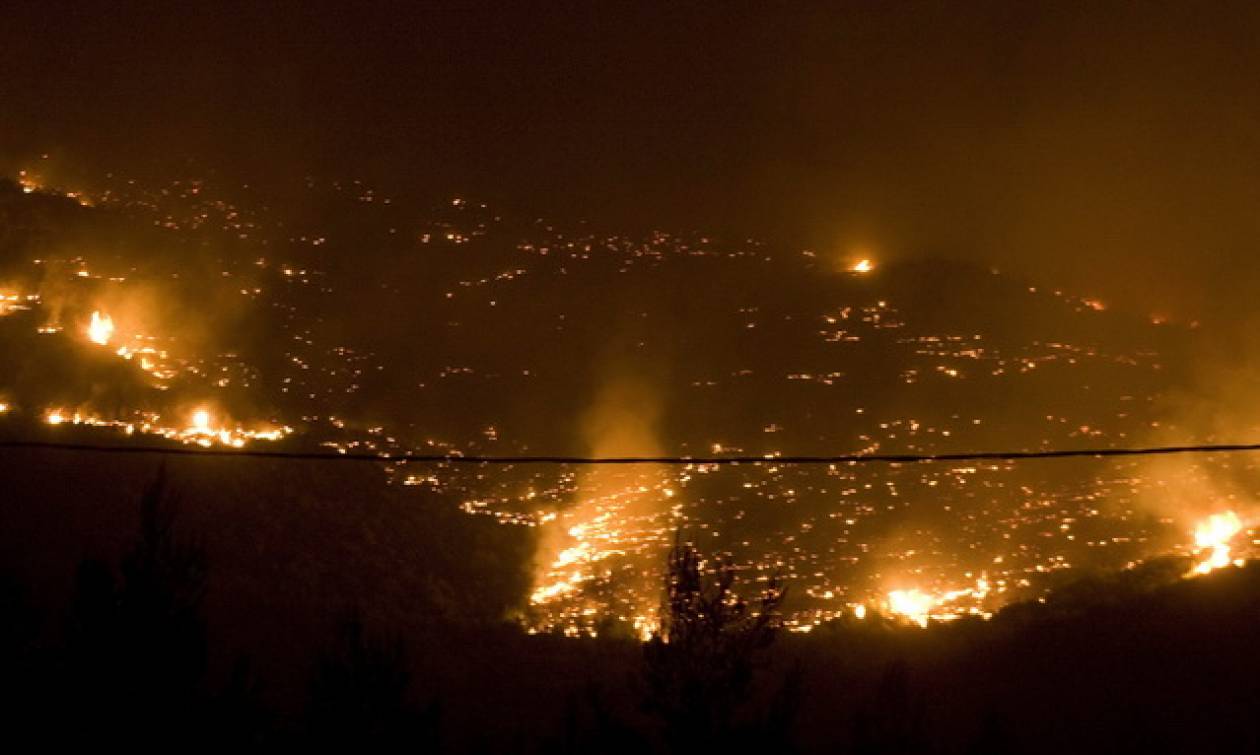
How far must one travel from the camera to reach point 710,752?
13680 millimetres

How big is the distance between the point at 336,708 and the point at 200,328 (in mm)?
21571

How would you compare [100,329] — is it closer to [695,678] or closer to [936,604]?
[695,678]

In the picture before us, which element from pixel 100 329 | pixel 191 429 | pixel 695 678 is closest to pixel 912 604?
pixel 695 678

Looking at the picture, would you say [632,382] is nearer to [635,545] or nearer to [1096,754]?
[635,545]

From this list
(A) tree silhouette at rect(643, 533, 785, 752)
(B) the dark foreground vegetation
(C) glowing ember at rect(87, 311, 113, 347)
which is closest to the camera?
(A) tree silhouette at rect(643, 533, 785, 752)

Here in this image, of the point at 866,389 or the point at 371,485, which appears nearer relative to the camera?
the point at 371,485

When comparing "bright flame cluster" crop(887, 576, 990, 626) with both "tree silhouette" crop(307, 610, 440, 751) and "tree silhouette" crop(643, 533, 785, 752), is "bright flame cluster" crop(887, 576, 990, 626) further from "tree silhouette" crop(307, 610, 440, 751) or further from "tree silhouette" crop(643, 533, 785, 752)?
"tree silhouette" crop(643, 533, 785, 752)

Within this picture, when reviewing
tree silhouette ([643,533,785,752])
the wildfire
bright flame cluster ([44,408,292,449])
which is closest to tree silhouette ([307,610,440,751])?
tree silhouette ([643,533,785,752])

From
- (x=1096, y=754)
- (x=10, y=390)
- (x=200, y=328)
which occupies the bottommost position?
(x=1096, y=754)

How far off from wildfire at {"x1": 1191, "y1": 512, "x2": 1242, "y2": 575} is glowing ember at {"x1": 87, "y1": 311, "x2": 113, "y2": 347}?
33.0 m

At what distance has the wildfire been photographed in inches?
1345

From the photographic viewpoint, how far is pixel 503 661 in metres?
28.0

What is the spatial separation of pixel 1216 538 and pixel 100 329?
3505cm

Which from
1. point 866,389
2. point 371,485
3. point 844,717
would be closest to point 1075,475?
point 866,389
